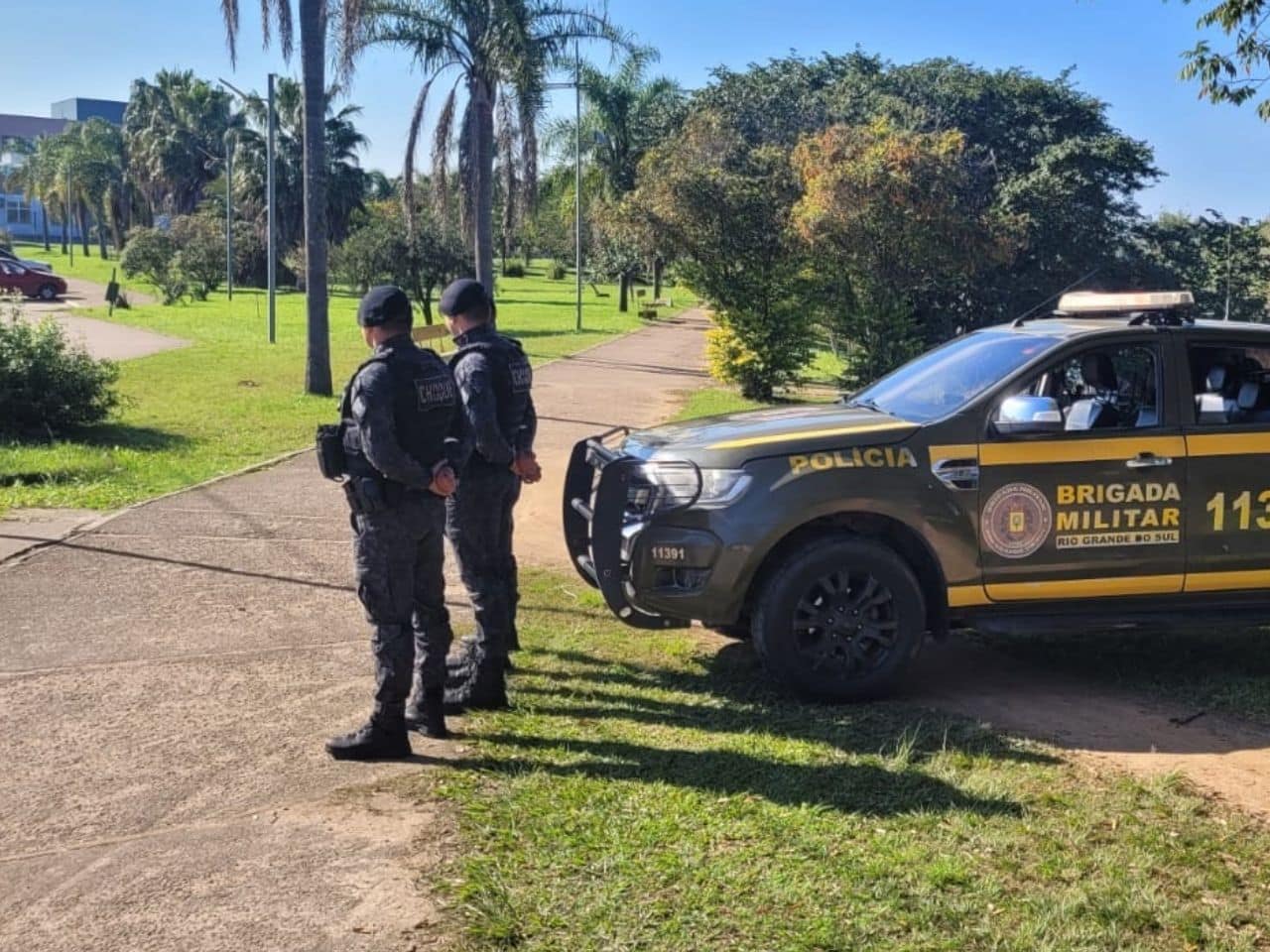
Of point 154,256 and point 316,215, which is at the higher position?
point 154,256

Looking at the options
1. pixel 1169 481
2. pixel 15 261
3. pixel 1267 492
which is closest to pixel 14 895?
pixel 1169 481

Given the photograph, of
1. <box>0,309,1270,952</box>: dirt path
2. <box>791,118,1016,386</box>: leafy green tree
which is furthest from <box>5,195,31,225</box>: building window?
<box>0,309,1270,952</box>: dirt path

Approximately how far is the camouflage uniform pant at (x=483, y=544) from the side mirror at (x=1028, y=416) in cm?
219

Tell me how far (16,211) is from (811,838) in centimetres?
14094

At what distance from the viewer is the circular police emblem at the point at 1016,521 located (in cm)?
518

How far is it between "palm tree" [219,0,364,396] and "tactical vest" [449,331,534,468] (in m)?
12.4

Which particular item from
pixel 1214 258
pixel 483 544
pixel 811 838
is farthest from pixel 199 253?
pixel 811 838

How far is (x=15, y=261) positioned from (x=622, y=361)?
27.2 m

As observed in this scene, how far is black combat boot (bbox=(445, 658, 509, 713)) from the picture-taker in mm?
5070

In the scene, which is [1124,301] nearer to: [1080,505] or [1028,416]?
[1028,416]

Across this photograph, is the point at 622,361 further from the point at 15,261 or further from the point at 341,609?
the point at 15,261

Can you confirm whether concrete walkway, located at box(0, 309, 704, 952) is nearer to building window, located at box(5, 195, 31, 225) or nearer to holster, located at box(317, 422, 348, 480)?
holster, located at box(317, 422, 348, 480)

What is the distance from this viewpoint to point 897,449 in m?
5.18

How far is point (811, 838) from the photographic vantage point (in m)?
3.83
